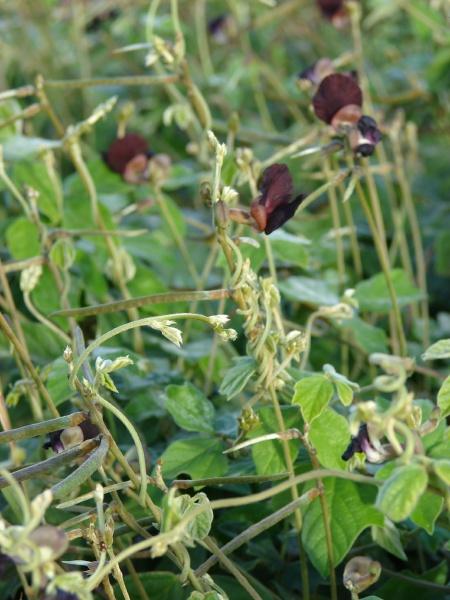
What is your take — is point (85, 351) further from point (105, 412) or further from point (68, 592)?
point (105, 412)

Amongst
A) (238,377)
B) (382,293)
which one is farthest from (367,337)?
(238,377)

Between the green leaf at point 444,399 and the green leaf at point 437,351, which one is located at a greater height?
the green leaf at point 437,351

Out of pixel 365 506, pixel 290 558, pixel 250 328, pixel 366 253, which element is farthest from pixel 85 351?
pixel 366 253

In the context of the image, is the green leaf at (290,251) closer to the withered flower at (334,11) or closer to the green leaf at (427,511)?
the green leaf at (427,511)

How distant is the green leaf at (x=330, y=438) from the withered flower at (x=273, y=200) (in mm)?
160

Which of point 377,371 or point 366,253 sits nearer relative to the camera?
point 377,371

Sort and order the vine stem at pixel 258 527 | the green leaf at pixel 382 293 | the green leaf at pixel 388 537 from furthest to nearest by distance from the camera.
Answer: the green leaf at pixel 382 293
the green leaf at pixel 388 537
the vine stem at pixel 258 527

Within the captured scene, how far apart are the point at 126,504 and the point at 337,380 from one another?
289 mm

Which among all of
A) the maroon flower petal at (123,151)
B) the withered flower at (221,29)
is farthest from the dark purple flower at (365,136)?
the withered flower at (221,29)

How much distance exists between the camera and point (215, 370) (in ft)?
3.67

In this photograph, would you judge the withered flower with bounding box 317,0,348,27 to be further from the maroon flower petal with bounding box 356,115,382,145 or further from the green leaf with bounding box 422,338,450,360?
the green leaf with bounding box 422,338,450,360

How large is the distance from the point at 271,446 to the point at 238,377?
0.28 feet

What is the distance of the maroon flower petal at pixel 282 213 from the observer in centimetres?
76

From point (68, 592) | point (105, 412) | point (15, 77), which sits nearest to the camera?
point (68, 592)
